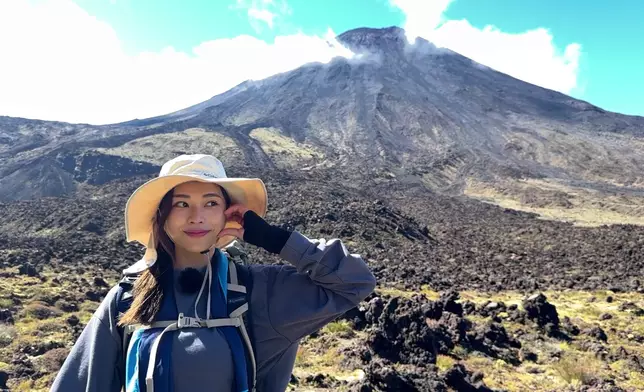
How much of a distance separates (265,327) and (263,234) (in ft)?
1.28

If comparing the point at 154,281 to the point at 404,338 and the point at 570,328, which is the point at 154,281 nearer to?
the point at 404,338

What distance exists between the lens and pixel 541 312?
9.70 metres

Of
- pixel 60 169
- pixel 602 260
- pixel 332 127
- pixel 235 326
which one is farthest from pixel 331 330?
pixel 332 127

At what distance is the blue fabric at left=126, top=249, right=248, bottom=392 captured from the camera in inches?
61.2

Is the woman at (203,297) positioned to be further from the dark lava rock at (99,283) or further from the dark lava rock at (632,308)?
the dark lava rock at (632,308)

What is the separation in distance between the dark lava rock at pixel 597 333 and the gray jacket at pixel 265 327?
8.73 m

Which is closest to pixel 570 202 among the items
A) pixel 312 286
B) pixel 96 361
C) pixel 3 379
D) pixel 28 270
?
pixel 28 270

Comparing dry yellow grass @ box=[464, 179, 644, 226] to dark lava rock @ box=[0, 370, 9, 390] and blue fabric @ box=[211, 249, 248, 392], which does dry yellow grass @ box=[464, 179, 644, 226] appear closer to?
dark lava rock @ box=[0, 370, 9, 390]

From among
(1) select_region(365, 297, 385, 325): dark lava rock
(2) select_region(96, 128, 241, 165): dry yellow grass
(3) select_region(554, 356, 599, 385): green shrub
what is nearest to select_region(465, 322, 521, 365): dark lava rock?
(3) select_region(554, 356, 599, 385): green shrub

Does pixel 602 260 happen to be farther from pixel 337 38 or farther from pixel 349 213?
pixel 337 38

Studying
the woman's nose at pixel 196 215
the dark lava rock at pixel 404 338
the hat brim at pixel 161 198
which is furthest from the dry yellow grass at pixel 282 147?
the woman's nose at pixel 196 215

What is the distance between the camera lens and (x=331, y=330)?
8.50 metres

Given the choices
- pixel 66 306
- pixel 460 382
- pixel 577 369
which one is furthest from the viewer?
pixel 66 306

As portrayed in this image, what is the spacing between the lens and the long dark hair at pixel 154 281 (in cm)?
162
